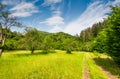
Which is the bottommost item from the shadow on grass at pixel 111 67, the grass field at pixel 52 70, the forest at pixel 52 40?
the shadow on grass at pixel 111 67

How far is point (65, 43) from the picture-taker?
10338cm

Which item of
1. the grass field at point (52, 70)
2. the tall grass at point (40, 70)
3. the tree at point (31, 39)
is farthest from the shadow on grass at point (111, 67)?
the tree at point (31, 39)

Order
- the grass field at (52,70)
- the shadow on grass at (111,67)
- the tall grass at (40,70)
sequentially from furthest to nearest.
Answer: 1. the shadow on grass at (111,67)
2. the grass field at (52,70)
3. the tall grass at (40,70)

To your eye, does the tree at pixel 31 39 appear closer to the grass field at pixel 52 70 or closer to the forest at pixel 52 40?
the forest at pixel 52 40

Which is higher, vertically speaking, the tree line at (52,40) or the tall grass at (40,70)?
the tree line at (52,40)

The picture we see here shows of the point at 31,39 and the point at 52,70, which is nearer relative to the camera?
the point at 52,70

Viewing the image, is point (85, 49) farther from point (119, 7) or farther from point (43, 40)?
point (119, 7)

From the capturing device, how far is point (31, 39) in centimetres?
7725

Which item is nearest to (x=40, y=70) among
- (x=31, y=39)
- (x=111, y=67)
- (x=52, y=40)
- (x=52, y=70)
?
(x=52, y=70)

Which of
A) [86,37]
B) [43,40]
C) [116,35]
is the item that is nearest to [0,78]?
[116,35]

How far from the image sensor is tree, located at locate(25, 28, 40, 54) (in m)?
75.9

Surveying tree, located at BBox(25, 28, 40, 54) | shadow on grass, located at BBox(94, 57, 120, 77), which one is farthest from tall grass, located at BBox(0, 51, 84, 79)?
tree, located at BBox(25, 28, 40, 54)

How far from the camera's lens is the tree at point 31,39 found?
75.9 metres

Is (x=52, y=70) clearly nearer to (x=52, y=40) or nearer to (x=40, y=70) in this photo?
(x=40, y=70)
